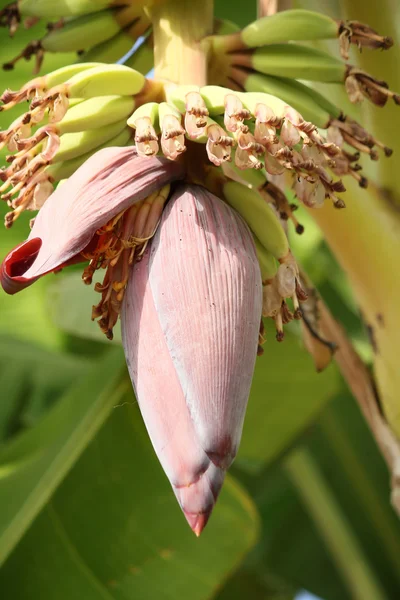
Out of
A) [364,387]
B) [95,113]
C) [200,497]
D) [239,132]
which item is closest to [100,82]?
[95,113]

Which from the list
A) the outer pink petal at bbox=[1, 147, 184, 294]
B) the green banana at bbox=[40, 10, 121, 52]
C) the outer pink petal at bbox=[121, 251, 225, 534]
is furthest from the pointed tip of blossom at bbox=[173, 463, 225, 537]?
the green banana at bbox=[40, 10, 121, 52]

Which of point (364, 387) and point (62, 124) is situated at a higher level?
point (62, 124)

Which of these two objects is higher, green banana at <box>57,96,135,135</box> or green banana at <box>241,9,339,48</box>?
green banana at <box>241,9,339,48</box>

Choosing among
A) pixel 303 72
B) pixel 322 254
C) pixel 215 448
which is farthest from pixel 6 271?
pixel 322 254

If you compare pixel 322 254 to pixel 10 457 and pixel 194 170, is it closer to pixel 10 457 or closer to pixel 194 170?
pixel 10 457

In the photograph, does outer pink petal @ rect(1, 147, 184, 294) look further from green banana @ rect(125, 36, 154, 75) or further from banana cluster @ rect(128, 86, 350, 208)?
green banana @ rect(125, 36, 154, 75)

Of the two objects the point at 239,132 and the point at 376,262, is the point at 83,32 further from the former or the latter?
the point at 376,262
